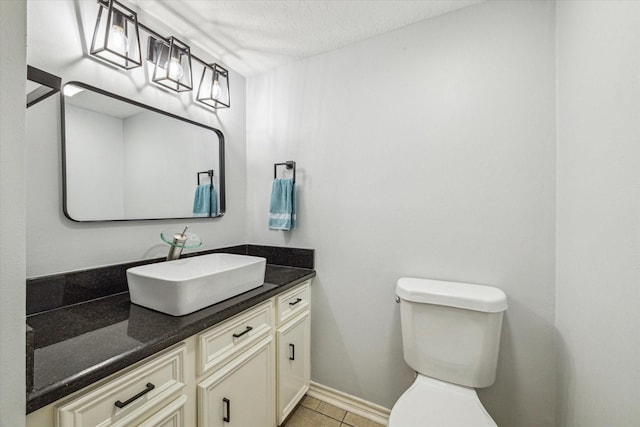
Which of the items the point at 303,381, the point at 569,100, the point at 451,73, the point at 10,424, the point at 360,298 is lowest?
the point at 303,381

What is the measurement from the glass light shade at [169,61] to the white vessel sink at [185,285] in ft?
3.18

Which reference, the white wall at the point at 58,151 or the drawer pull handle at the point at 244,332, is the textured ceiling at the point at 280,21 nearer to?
the white wall at the point at 58,151

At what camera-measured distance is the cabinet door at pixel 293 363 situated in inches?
53.9

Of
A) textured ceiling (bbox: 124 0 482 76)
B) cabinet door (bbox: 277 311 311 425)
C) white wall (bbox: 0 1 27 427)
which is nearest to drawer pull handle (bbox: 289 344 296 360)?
cabinet door (bbox: 277 311 311 425)

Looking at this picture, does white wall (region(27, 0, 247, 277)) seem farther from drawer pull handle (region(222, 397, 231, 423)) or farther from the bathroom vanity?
drawer pull handle (region(222, 397, 231, 423))

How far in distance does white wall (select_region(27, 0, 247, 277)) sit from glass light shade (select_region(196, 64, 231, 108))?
243 millimetres

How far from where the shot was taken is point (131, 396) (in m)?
0.73

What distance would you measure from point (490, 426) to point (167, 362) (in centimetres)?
115

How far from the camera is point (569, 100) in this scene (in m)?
1.04

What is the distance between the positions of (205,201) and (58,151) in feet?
2.34

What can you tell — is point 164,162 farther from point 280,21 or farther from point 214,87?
point 280,21

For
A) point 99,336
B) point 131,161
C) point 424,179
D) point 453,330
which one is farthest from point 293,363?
point 131,161

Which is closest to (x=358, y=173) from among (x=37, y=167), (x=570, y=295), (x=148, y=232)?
(x=570, y=295)

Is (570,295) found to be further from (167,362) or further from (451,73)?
(167,362)
